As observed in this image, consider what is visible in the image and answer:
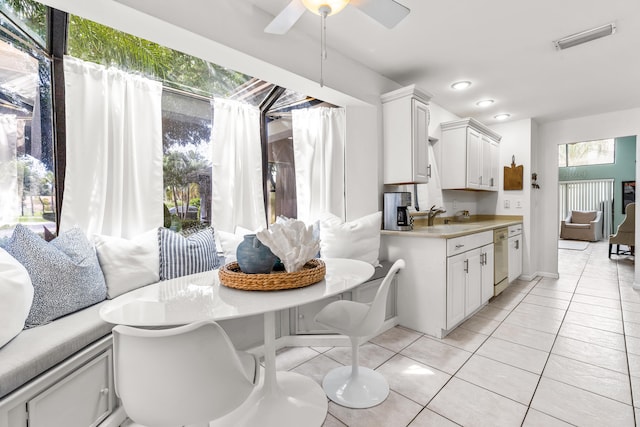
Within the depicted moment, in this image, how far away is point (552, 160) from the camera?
4.49 m

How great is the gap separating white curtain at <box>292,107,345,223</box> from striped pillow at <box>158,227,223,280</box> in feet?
3.62

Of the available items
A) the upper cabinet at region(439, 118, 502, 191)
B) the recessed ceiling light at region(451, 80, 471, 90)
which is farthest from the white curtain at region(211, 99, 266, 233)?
the upper cabinet at region(439, 118, 502, 191)

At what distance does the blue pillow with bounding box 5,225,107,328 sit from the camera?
4.48 ft

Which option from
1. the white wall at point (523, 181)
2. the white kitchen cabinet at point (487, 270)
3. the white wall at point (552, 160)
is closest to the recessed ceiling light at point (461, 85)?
the white kitchen cabinet at point (487, 270)

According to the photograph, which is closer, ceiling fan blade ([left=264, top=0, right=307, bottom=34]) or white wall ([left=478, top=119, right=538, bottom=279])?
ceiling fan blade ([left=264, top=0, right=307, bottom=34])

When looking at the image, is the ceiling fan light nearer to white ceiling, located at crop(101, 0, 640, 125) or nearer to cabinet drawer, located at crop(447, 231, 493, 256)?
white ceiling, located at crop(101, 0, 640, 125)

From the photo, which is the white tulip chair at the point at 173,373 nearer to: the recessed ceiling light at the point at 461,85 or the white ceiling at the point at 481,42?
the white ceiling at the point at 481,42

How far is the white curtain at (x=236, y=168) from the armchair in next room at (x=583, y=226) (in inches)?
363

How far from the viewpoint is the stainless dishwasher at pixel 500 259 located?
330 centimetres

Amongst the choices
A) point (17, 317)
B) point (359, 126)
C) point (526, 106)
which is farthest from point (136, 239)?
→ point (526, 106)

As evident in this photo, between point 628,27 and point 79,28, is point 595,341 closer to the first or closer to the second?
point 628,27

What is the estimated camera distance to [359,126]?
2865 millimetres

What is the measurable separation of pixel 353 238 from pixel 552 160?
3.85m

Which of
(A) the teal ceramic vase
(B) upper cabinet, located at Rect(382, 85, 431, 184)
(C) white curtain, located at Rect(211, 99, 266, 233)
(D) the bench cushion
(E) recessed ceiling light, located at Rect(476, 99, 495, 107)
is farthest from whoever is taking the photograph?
(E) recessed ceiling light, located at Rect(476, 99, 495, 107)
